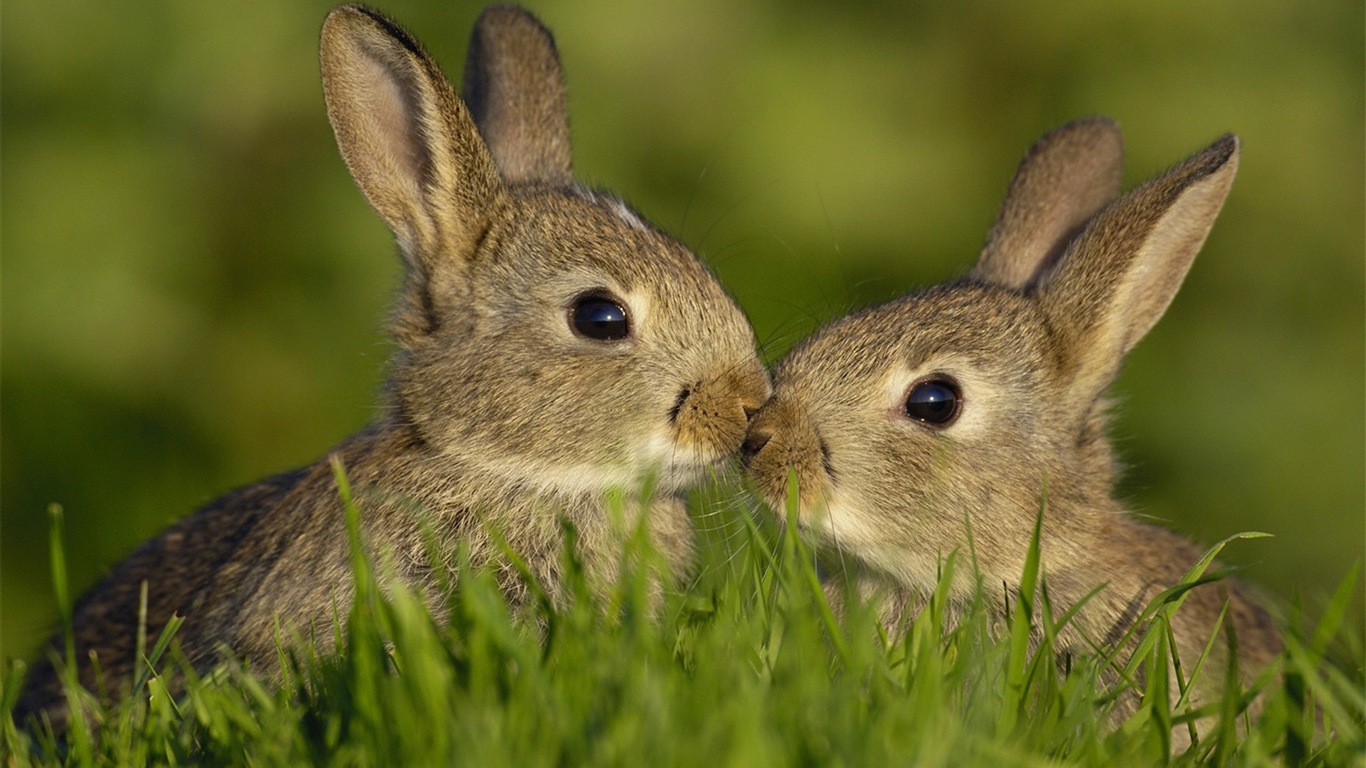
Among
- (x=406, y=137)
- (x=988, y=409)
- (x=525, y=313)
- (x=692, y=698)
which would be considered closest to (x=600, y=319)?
(x=525, y=313)

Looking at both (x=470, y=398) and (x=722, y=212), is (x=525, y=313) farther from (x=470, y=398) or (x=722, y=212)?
(x=722, y=212)

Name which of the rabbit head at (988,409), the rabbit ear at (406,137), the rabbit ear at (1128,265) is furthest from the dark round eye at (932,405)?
the rabbit ear at (406,137)

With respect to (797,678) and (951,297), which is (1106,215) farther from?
(797,678)

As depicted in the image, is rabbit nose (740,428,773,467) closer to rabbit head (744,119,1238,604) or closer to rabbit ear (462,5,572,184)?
rabbit head (744,119,1238,604)

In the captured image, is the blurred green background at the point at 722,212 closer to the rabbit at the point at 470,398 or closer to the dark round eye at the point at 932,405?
the rabbit at the point at 470,398

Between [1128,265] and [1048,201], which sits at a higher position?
[1048,201]

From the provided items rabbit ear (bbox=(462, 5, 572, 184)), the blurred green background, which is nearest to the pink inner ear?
rabbit ear (bbox=(462, 5, 572, 184))

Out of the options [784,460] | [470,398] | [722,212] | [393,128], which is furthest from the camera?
[722,212]

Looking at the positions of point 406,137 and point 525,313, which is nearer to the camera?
point 525,313
